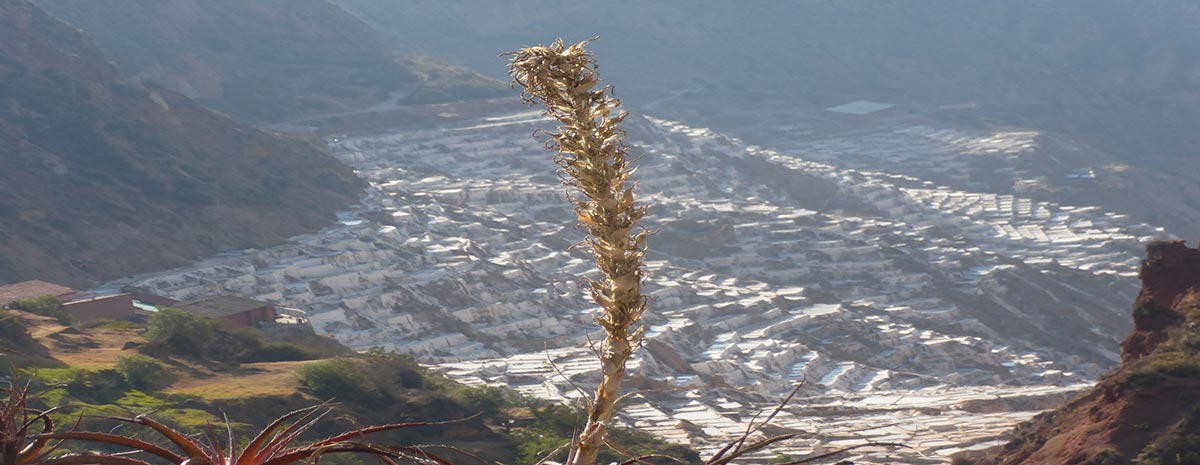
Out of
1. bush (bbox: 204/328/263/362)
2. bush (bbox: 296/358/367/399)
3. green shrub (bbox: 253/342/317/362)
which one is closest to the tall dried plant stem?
bush (bbox: 296/358/367/399)

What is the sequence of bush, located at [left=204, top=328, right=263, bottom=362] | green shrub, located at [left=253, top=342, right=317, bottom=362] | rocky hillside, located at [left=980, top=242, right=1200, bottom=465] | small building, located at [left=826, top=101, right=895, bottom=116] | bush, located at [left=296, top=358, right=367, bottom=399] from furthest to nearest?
small building, located at [left=826, top=101, right=895, bottom=116]
green shrub, located at [left=253, top=342, right=317, bottom=362]
bush, located at [left=204, top=328, right=263, bottom=362]
bush, located at [left=296, top=358, right=367, bottom=399]
rocky hillside, located at [left=980, top=242, right=1200, bottom=465]

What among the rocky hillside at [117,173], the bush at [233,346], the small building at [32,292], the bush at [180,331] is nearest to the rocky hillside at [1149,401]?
the bush at [233,346]

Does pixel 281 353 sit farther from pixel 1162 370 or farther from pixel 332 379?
pixel 1162 370

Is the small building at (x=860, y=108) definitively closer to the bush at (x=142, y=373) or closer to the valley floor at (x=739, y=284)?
the valley floor at (x=739, y=284)

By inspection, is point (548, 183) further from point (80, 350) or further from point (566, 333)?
point (80, 350)

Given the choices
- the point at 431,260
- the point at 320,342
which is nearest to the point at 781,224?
the point at 431,260

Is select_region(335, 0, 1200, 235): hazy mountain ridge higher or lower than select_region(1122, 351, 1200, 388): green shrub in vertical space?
higher

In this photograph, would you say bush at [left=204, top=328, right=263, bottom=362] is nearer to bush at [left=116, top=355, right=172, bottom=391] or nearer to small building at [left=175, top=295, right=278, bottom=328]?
small building at [left=175, top=295, right=278, bottom=328]
